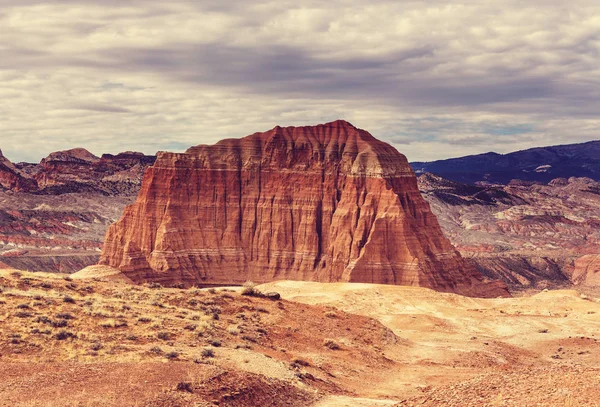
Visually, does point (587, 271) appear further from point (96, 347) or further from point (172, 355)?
point (96, 347)

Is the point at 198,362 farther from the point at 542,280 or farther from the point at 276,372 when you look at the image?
the point at 542,280

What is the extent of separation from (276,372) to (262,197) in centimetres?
9494

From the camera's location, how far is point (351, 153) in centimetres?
12112

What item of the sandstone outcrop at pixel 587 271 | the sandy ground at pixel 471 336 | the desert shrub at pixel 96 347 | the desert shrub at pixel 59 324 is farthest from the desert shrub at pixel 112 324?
the sandstone outcrop at pixel 587 271

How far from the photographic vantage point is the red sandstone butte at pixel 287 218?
10881 cm

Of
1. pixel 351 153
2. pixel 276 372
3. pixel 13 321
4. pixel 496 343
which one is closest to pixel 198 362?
pixel 276 372

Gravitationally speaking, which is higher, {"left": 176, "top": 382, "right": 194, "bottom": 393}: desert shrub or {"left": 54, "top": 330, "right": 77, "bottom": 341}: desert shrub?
{"left": 54, "top": 330, "right": 77, "bottom": 341}: desert shrub

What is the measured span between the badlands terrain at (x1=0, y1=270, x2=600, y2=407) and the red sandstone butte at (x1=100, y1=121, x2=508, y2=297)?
2143 inches

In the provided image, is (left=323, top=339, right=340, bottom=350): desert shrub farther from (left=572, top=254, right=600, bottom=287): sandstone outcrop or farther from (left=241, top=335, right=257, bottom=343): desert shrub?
(left=572, top=254, right=600, bottom=287): sandstone outcrop

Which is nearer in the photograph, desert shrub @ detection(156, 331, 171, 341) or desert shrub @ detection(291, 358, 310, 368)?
desert shrub @ detection(156, 331, 171, 341)

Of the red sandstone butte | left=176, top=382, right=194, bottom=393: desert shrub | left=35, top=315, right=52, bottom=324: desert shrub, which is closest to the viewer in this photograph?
left=176, top=382, right=194, bottom=393: desert shrub

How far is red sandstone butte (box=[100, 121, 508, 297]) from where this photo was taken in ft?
357

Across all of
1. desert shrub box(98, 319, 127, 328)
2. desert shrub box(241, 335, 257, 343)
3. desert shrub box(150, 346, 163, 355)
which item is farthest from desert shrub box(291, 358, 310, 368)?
desert shrub box(98, 319, 127, 328)

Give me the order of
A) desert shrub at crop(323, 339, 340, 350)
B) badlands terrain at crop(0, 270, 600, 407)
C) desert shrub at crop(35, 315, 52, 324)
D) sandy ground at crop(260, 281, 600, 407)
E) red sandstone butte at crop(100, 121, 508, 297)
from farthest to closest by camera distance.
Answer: red sandstone butte at crop(100, 121, 508, 297) < desert shrub at crop(323, 339, 340, 350) < sandy ground at crop(260, 281, 600, 407) < desert shrub at crop(35, 315, 52, 324) < badlands terrain at crop(0, 270, 600, 407)
